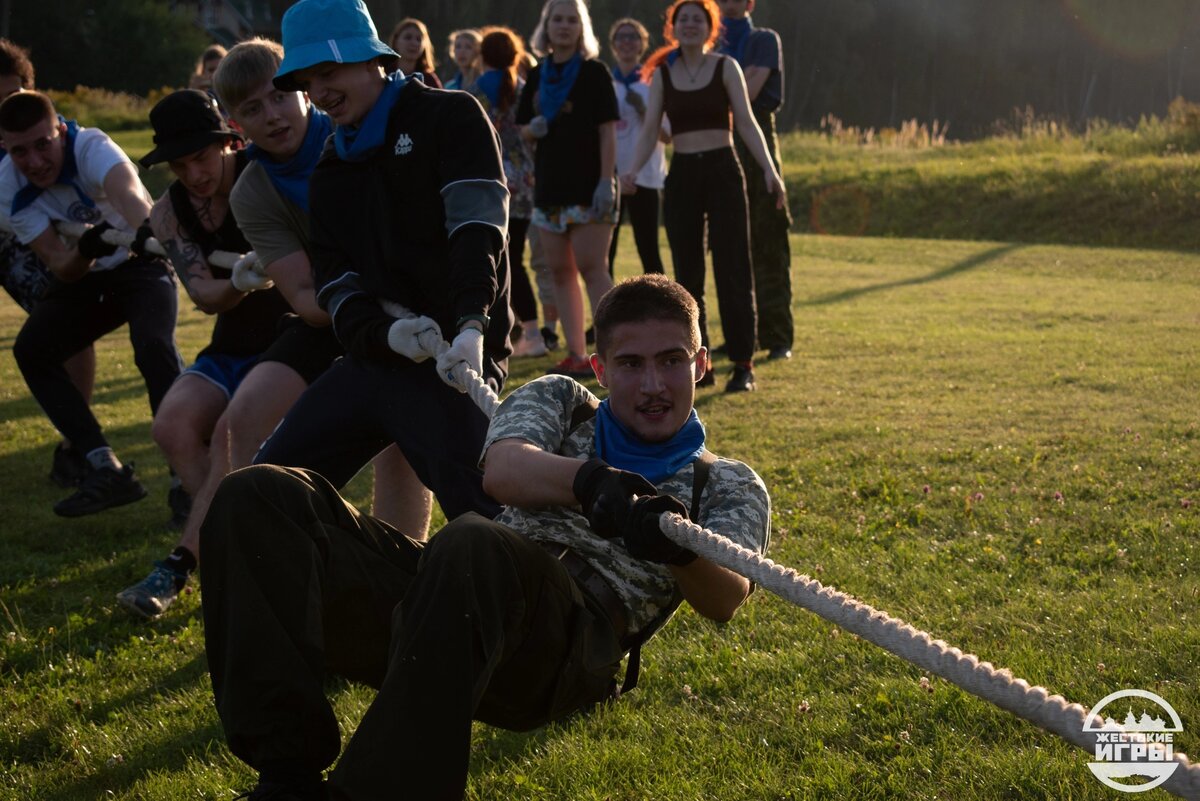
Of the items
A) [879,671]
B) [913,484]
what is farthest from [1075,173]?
[879,671]

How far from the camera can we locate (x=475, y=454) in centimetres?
385

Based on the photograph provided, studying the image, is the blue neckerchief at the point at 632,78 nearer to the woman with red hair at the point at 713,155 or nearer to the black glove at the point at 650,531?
the woman with red hair at the point at 713,155

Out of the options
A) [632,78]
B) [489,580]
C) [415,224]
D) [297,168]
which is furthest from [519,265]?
[489,580]

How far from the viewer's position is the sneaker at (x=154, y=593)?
15.6 ft

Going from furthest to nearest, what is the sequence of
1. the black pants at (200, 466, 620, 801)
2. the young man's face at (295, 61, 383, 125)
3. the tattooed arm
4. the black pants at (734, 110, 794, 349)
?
the black pants at (734, 110, 794, 349) → the tattooed arm → the young man's face at (295, 61, 383, 125) → the black pants at (200, 466, 620, 801)

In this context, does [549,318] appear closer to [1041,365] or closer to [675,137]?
[675,137]

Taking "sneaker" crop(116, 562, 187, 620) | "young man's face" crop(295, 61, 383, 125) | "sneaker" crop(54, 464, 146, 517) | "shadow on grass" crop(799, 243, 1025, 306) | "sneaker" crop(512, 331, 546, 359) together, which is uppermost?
"young man's face" crop(295, 61, 383, 125)

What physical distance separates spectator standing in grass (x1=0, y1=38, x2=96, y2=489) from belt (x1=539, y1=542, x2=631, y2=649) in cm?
425

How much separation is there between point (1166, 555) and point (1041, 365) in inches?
168

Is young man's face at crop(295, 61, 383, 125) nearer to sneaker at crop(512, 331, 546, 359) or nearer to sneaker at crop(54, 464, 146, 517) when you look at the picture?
sneaker at crop(54, 464, 146, 517)

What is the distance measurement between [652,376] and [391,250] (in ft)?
4.29

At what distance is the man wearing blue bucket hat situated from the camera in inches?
154

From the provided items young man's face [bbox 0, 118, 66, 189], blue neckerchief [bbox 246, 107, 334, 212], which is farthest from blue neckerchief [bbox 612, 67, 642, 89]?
blue neckerchief [bbox 246, 107, 334, 212]

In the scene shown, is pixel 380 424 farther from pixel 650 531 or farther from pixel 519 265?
pixel 519 265
